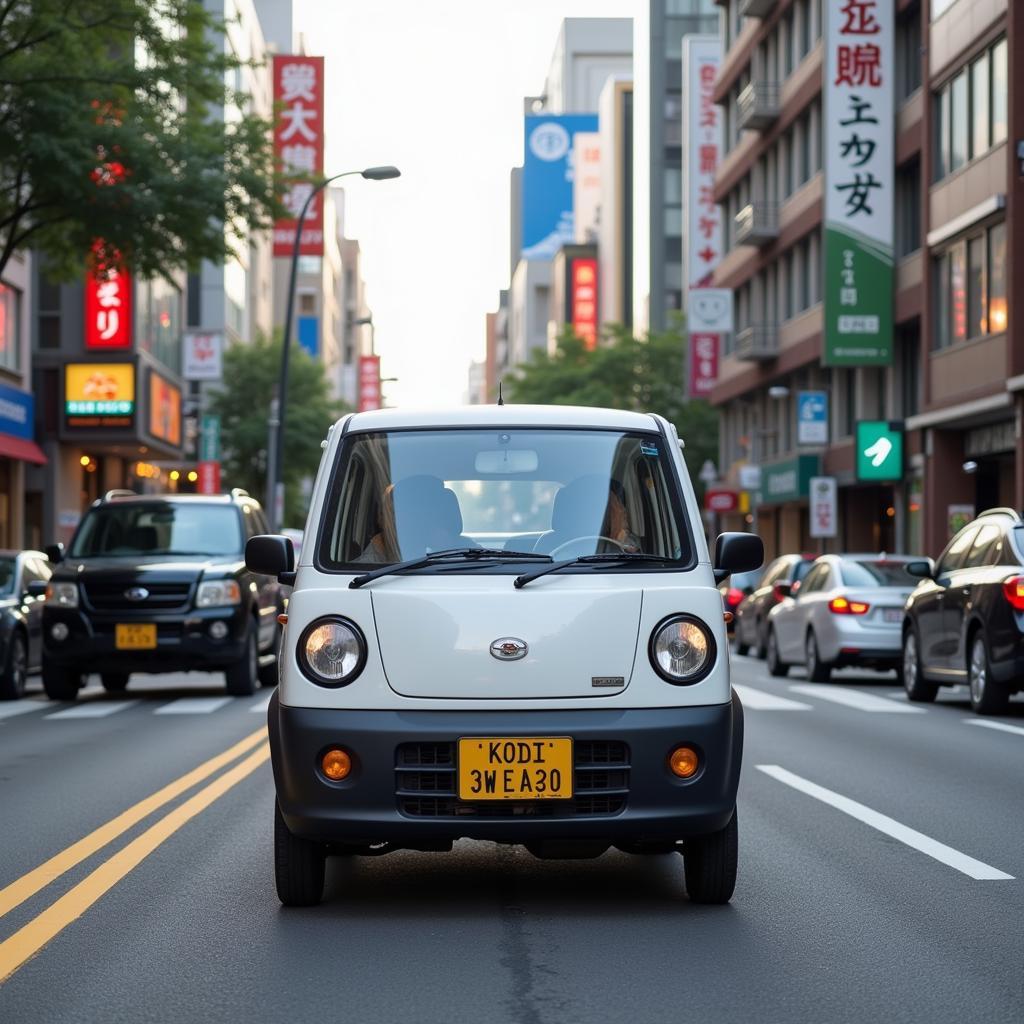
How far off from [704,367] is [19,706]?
48372mm

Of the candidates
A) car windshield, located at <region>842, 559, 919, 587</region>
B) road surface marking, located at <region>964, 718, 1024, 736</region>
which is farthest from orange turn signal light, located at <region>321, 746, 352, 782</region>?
car windshield, located at <region>842, 559, 919, 587</region>

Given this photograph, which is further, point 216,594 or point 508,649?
point 216,594

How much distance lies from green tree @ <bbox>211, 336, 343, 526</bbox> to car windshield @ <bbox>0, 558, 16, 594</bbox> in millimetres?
51620

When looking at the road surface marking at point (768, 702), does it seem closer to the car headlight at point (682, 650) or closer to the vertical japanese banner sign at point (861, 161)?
the car headlight at point (682, 650)

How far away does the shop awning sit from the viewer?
38.1m

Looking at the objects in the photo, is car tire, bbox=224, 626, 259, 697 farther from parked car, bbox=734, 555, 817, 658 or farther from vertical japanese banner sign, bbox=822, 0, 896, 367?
vertical japanese banner sign, bbox=822, 0, 896, 367

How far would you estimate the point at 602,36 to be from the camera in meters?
149

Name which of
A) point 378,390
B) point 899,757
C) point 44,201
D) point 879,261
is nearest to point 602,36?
point 378,390

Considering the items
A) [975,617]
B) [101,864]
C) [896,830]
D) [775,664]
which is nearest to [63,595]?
[975,617]

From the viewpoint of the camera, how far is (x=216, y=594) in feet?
61.0

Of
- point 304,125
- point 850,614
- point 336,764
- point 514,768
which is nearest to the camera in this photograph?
point 514,768

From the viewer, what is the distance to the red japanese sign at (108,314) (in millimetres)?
45844

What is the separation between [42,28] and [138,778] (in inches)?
506

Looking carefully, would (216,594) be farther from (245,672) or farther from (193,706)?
(193,706)
